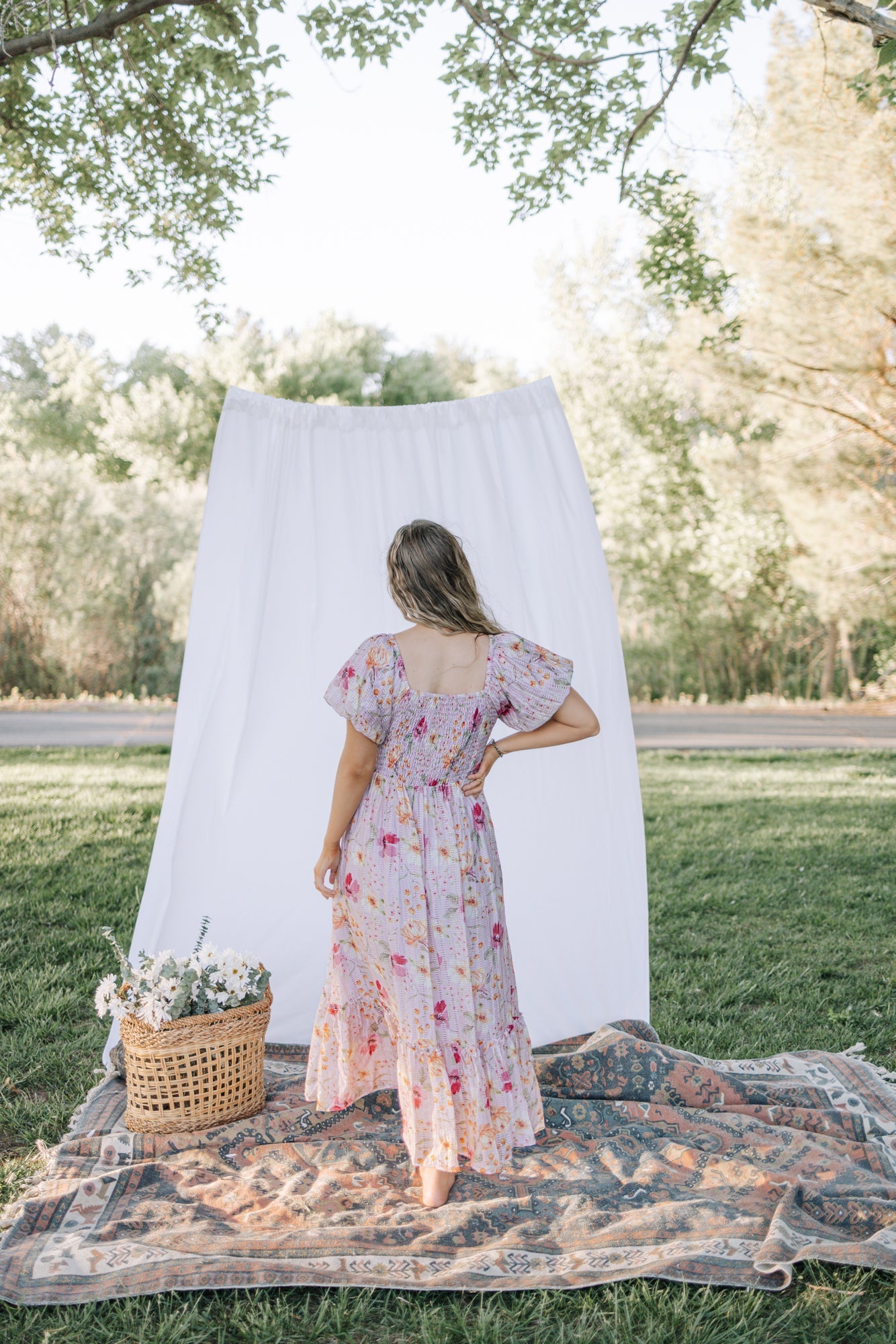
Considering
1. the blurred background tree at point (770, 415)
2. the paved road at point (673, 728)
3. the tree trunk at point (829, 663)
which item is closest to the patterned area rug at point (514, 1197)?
the blurred background tree at point (770, 415)

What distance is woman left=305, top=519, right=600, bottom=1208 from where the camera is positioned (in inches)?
86.7

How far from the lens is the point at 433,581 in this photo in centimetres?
221

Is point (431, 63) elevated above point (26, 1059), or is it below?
above

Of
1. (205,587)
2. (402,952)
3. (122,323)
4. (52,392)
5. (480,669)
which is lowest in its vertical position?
(402,952)

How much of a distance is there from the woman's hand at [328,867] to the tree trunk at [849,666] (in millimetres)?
11542

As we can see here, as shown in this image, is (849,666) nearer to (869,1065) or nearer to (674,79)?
(674,79)

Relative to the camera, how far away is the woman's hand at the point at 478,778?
2262 mm

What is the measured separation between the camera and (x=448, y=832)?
2236 millimetres

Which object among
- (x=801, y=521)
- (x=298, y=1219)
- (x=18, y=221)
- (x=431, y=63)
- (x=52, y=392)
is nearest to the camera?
(x=298, y=1219)

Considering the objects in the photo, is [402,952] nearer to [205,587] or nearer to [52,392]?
[205,587]

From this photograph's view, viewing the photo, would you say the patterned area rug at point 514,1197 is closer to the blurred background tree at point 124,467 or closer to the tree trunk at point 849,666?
the blurred background tree at point 124,467

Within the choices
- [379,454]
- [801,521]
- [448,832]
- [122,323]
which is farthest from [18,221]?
[122,323]

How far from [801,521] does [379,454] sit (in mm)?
8342

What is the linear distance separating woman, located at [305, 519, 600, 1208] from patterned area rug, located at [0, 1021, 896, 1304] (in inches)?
6.9
